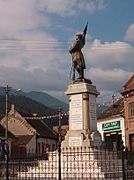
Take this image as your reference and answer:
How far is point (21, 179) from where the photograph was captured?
1766cm

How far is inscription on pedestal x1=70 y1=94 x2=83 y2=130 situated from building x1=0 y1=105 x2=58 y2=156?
1425 inches

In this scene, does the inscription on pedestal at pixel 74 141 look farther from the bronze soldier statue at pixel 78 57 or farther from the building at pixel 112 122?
the building at pixel 112 122

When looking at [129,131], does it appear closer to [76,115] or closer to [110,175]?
[76,115]

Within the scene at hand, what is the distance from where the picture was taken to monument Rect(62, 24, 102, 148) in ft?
68.2

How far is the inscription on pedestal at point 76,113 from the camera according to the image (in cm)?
2124

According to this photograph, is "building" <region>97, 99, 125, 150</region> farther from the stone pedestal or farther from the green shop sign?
the stone pedestal

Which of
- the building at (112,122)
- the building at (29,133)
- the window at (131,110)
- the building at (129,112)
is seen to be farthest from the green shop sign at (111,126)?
the building at (29,133)

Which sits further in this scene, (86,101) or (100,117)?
(100,117)

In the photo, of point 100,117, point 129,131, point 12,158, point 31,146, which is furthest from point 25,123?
point 12,158

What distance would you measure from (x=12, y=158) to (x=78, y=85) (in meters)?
6.68

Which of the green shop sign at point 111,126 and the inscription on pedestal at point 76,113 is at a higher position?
the green shop sign at point 111,126

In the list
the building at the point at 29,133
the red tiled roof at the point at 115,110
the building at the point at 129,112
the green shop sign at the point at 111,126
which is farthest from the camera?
the building at the point at 29,133

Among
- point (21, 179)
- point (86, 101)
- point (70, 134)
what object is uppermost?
point (86, 101)

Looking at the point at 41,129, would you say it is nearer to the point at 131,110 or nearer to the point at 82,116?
the point at 131,110
